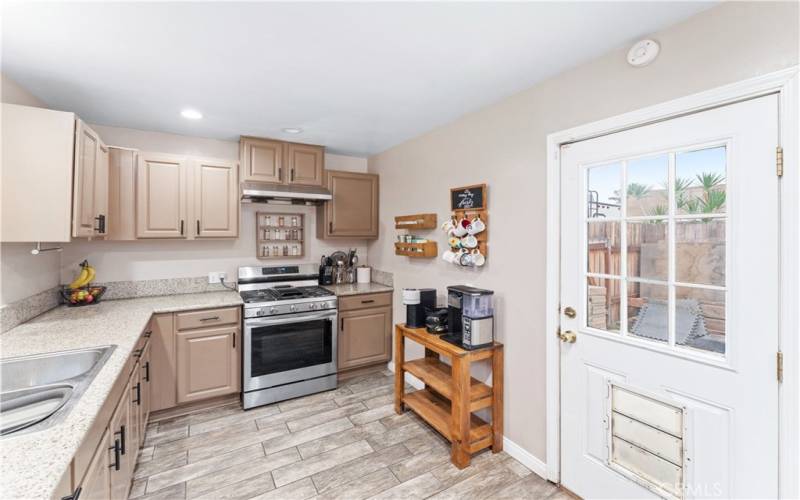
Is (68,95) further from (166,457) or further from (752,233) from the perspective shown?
(752,233)

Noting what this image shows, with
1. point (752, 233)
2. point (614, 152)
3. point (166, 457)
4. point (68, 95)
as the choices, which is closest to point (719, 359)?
point (752, 233)

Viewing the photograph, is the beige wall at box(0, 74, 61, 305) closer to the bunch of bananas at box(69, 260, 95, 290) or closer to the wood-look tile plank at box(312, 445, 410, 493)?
the bunch of bananas at box(69, 260, 95, 290)

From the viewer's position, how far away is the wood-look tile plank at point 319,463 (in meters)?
2.08

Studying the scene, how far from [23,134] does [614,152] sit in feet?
10.0

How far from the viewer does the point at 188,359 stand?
9.01ft

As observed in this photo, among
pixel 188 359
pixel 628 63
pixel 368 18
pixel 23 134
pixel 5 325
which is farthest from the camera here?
pixel 188 359

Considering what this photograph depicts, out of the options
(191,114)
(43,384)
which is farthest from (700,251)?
(191,114)

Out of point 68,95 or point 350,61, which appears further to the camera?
point 68,95

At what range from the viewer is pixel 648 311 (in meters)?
Answer: 1.63

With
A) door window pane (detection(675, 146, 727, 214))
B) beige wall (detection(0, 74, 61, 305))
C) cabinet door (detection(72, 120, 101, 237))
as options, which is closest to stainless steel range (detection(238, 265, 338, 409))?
cabinet door (detection(72, 120, 101, 237))

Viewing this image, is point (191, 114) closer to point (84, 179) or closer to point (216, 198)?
point (216, 198)

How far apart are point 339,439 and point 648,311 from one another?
211cm

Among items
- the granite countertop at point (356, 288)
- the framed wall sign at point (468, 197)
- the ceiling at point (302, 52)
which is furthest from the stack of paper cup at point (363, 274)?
the ceiling at point (302, 52)

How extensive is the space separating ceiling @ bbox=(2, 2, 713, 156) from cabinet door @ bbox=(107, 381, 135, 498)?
1.73 metres
